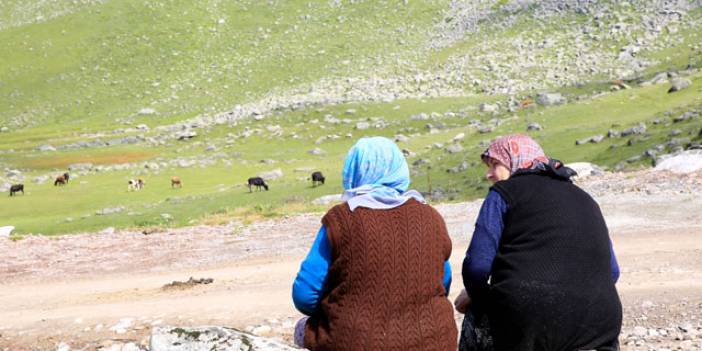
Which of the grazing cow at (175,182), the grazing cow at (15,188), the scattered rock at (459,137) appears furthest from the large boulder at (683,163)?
the grazing cow at (15,188)

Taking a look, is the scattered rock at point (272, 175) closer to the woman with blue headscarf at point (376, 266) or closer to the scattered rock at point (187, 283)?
the scattered rock at point (187, 283)

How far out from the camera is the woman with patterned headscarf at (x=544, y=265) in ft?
17.8

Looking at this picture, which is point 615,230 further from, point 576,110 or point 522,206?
point 576,110

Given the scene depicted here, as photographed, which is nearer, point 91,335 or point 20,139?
point 91,335

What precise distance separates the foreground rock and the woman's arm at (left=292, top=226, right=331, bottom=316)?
1.92ft

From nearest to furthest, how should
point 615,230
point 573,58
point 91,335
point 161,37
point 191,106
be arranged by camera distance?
point 91,335 < point 615,230 < point 573,58 < point 191,106 < point 161,37

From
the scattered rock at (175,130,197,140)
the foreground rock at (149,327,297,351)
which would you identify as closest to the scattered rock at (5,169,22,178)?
the scattered rock at (175,130,197,140)

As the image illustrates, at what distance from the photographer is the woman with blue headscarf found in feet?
17.1

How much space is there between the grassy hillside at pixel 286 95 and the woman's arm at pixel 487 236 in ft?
66.5

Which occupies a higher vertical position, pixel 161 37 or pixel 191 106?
pixel 161 37

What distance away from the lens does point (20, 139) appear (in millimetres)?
73312

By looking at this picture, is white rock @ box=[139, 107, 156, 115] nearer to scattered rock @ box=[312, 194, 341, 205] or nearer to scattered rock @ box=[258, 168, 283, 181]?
scattered rock @ box=[258, 168, 283, 181]

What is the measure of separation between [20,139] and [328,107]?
30.7m

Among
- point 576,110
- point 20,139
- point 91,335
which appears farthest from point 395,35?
point 91,335
